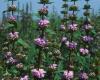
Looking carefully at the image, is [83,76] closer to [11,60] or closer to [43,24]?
[11,60]

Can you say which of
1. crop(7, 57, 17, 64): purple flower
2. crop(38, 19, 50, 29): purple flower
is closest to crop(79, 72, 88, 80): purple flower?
crop(7, 57, 17, 64): purple flower

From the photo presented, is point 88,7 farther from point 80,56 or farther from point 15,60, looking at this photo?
point 15,60

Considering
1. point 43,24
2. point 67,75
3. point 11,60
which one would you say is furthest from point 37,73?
point 11,60

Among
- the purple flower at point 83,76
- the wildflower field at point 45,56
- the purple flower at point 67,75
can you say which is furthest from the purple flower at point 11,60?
the purple flower at point 83,76

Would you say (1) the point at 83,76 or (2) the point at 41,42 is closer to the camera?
(2) the point at 41,42

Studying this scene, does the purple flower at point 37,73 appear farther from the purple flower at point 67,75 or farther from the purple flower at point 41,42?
the purple flower at point 67,75

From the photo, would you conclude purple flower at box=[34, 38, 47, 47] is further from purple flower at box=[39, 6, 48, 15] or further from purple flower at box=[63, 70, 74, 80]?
purple flower at box=[63, 70, 74, 80]

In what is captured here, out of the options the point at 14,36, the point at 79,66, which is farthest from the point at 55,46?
the point at 14,36

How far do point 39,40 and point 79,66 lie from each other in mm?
3110

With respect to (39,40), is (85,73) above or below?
below

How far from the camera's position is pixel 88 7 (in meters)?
10.9

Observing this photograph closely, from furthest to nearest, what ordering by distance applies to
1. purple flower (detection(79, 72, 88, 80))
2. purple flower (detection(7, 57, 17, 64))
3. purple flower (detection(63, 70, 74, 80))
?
purple flower (detection(79, 72, 88, 80)) → purple flower (detection(7, 57, 17, 64)) → purple flower (detection(63, 70, 74, 80))

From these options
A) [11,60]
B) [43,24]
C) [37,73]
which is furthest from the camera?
[11,60]

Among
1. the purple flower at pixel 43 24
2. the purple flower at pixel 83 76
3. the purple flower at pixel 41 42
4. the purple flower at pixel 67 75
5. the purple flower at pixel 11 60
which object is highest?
the purple flower at pixel 43 24
